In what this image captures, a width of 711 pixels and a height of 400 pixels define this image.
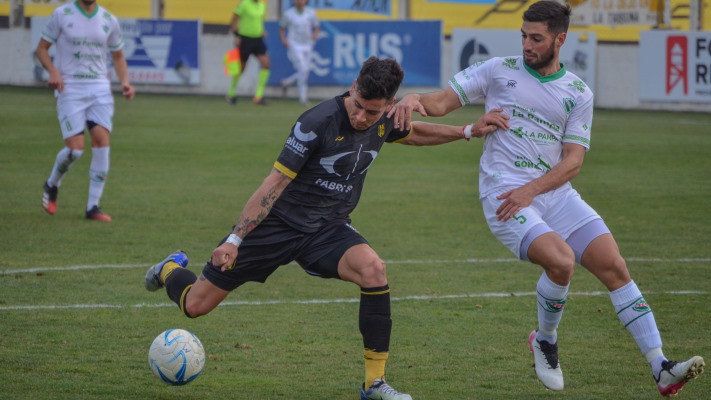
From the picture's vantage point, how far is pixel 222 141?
18.3 m

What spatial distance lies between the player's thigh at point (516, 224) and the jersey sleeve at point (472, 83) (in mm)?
617

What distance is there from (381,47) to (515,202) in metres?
21.3

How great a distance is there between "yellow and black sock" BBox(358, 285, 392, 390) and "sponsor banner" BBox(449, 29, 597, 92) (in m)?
19.9

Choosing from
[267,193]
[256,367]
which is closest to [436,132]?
[267,193]

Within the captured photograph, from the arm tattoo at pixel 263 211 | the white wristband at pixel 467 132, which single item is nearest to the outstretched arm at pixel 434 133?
the white wristband at pixel 467 132

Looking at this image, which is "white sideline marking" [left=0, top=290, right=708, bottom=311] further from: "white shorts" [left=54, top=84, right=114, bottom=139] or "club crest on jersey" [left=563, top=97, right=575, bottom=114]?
"white shorts" [left=54, top=84, right=114, bottom=139]

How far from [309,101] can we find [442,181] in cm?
1284

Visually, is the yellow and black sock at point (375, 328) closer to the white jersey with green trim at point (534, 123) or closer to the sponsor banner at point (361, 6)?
the white jersey with green trim at point (534, 123)

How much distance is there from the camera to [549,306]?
575 cm

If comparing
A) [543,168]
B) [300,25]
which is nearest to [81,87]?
[543,168]

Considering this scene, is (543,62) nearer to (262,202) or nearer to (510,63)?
(510,63)

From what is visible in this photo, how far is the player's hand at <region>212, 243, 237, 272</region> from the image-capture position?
520 cm

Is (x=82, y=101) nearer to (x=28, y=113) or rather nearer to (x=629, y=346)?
(x=629, y=346)

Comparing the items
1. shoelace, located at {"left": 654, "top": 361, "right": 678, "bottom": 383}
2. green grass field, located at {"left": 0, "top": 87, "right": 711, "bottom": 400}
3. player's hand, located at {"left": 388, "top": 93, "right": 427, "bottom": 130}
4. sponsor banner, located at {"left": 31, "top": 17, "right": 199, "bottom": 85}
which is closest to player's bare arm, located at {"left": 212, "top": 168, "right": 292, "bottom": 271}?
player's hand, located at {"left": 388, "top": 93, "right": 427, "bottom": 130}
